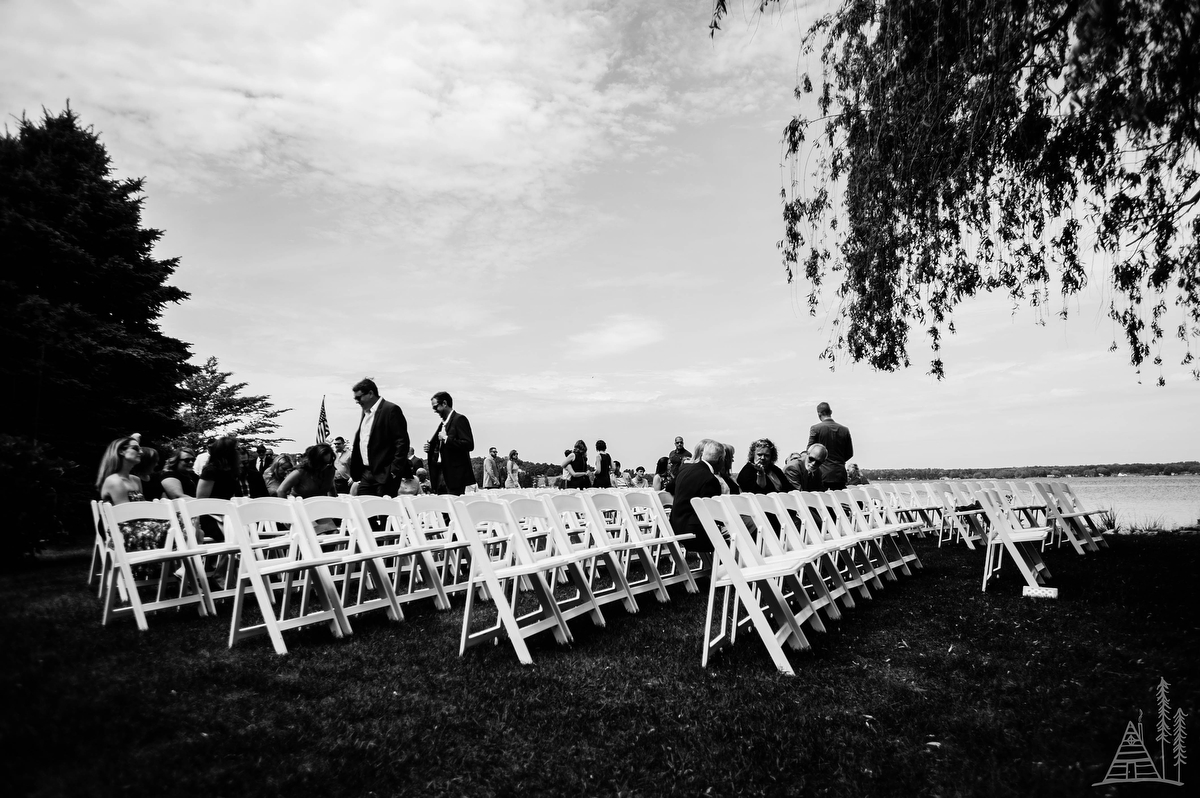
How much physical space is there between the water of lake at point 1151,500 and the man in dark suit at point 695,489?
906 cm

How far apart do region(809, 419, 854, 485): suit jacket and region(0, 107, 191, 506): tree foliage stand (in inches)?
366

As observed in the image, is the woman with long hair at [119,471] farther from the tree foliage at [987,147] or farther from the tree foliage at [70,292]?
the tree foliage at [987,147]

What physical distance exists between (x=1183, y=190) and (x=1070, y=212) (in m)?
1.03

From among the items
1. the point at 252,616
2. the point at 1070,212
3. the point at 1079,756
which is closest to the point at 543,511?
the point at 252,616

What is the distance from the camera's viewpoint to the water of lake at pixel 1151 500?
46.0 feet

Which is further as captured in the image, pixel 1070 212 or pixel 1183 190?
pixel 1070 212

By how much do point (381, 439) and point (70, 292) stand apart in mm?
5993

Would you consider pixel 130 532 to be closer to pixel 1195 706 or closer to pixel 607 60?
pixel 607 60

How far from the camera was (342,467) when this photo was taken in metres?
11.2

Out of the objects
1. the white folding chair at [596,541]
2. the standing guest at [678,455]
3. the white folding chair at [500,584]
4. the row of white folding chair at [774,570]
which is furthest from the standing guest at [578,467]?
the white folding chair at [500,584]

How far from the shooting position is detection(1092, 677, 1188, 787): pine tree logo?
284 centimetres

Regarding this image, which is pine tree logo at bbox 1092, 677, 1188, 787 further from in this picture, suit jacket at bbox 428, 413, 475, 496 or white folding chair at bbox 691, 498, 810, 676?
suit jacket at bbox 428, 413, 475, 496

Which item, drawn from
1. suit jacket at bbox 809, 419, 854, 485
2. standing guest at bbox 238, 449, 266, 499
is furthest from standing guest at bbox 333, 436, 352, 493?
suit jacket at bbox 809, 419, 854, 485

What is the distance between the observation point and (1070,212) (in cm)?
716
